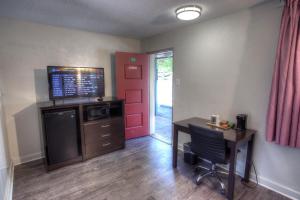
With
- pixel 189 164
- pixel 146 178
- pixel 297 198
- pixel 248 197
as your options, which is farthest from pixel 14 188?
pixel 297 198

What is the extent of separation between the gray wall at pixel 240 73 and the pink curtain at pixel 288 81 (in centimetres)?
17

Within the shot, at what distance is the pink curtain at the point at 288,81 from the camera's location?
172 centimetres

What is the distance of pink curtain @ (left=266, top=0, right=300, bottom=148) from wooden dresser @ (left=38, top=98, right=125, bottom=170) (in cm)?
241

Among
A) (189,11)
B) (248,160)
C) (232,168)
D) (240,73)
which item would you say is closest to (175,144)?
(232,168)

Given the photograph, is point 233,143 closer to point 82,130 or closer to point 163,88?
point 82,130

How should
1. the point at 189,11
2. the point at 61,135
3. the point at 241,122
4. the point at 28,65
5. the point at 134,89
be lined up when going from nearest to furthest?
1. the point at 189,11
2. the point at 241,122
3. the point at 61,135
4. the point at 28,65
5. the point at 134,89

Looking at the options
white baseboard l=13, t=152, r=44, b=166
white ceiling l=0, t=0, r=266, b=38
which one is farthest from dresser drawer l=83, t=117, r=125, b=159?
white ceiling l=0, t=0, r=266, b=38

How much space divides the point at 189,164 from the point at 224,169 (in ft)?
1.76

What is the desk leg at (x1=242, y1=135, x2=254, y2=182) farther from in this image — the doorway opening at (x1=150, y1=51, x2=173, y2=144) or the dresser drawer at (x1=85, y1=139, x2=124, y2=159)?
the doorway opening at (x1=150, y1=51, x2=173, y2=144)

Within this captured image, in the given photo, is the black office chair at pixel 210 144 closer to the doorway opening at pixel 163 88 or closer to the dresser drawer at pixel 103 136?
the dresser drawer at pixel 103 136

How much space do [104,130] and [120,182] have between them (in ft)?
3.40

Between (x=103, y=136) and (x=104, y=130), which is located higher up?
(x=104, y=130)

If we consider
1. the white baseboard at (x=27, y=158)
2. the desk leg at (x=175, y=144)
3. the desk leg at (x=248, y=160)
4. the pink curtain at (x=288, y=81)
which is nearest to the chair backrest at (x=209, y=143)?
the desk leg at (x=175, y=144)

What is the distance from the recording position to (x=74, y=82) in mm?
2875
